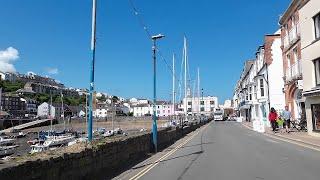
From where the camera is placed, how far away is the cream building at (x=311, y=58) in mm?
27797

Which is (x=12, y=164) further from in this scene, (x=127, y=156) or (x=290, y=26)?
(x=290, y=26)

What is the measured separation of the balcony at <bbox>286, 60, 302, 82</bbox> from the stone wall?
57.5 ft

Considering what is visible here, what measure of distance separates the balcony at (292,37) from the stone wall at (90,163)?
18.1 m

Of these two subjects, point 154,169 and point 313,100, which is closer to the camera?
point 154,169

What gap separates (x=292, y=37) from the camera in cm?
3628

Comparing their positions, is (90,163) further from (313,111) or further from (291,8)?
(291,8)

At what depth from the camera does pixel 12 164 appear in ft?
27.7

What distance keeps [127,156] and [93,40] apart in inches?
197

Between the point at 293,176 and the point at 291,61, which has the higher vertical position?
the point at 291,61

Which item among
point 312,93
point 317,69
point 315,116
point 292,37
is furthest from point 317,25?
point 292,37

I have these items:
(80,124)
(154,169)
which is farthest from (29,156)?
(80,124)

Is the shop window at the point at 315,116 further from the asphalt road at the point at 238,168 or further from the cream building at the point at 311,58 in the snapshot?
the asphalt road at the point at 238,168

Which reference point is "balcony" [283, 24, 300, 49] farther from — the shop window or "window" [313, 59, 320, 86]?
the shop window

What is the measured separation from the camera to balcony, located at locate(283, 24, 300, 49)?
3409cm
